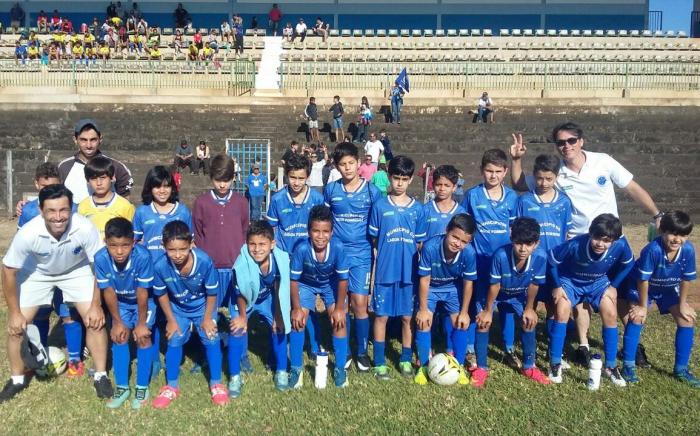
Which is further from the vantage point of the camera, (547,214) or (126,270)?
(547,214)

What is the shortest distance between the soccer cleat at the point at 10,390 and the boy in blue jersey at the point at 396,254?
3.04 m

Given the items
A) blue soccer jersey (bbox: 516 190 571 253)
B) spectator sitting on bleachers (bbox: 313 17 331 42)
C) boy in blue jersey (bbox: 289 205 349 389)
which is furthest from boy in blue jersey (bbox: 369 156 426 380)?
spectator sitting on bleachers (bbox: 313 17 331 42)

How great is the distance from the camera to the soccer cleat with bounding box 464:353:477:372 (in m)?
5.64

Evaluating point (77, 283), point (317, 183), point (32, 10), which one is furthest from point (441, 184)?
point (32, 10)

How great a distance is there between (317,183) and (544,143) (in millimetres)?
7169

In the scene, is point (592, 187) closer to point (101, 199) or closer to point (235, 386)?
point (235, 386)

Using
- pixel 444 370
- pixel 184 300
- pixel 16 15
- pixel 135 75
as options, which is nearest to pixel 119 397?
pixel 184 300

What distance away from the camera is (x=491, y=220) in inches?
227

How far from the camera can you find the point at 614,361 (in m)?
5.55

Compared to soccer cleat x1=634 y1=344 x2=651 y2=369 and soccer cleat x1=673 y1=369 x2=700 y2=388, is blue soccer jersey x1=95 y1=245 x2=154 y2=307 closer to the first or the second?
soccer cleat x1=634 y1=344 x2=651 y2=369

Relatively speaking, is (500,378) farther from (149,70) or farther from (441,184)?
(149,70)

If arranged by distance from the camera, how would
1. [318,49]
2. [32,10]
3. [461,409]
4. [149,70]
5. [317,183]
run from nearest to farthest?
[461,409]
[317,183]
[149,70]
[318,49]
[32,10]

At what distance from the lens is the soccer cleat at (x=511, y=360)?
5806 millimetres

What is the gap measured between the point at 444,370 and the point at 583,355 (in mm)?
1520
